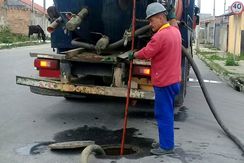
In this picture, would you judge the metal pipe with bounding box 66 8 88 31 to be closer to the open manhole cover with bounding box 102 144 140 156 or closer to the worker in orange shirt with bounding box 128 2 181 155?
the worker in orange shirt with bounding box 128 2 181 155

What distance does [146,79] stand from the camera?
23.6 feet

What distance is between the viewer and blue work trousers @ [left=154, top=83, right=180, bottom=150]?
19.6ft

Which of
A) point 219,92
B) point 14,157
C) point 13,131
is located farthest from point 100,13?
point 219,92

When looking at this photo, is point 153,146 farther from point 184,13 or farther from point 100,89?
point 184,13

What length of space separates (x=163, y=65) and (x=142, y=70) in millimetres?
1245

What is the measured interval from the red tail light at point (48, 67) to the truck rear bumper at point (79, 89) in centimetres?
25

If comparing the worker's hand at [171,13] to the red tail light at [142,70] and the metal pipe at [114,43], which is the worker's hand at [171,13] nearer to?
the metal pipe at [114,43]

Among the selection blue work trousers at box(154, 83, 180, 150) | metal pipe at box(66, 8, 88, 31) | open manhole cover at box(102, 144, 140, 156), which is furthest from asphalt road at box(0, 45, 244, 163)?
metal pipe at box(66, 8, 88, 31)

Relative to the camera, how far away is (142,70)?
7.15m

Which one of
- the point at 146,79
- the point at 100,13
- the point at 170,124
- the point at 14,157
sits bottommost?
the point at 14,157

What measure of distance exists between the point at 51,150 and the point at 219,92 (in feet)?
23.0

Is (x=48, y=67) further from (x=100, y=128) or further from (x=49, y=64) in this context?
(x=100, y=128)

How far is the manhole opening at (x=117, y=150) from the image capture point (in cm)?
630

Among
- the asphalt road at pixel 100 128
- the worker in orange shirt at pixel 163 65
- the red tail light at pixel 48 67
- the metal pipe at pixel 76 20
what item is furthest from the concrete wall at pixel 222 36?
the worker in orange shirt at pixel 163 65
